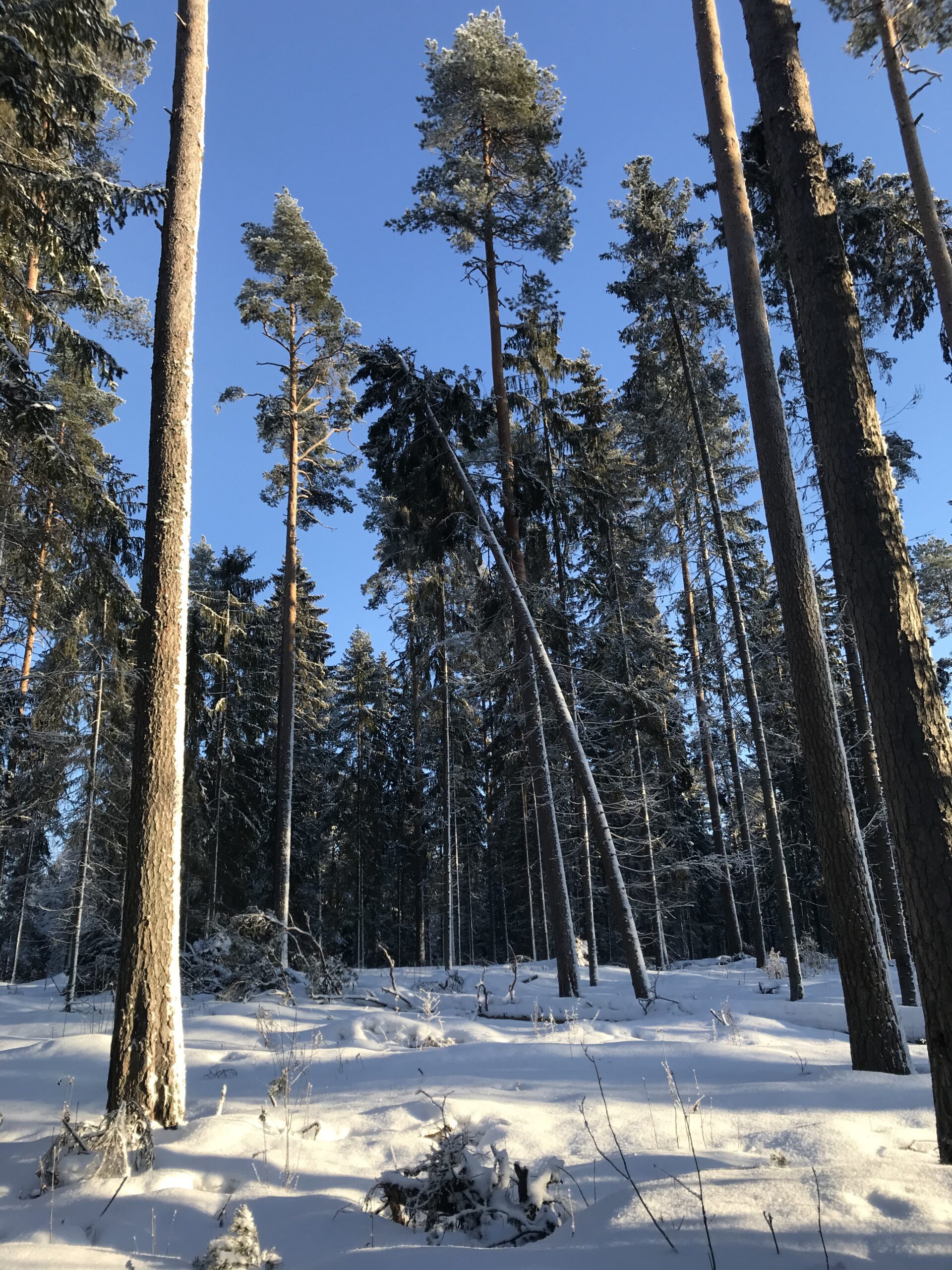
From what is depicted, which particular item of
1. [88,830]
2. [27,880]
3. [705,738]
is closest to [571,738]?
[705,738]

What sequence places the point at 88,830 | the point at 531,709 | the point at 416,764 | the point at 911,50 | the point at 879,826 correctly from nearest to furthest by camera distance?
1. the point at 911,50
2. the point at 879,826
3. the point at 531,709
4. the point at 88,830
5. the point at 416,764

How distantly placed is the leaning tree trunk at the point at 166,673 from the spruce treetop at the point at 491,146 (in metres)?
6.65

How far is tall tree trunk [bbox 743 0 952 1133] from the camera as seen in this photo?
11.7 feet

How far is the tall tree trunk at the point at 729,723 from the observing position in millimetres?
15609

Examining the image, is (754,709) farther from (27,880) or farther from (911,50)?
(27,880)

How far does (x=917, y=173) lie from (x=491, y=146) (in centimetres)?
813

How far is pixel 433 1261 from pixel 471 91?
16.8 metres

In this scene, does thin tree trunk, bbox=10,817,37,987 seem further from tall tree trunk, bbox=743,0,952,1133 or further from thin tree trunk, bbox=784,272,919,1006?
tall tree trunk, bbox=743,0,952,1133

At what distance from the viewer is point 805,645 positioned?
664 centimetres

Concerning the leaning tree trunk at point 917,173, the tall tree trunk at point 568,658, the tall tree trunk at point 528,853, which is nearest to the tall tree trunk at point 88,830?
the tall tree trunk at point 568,658

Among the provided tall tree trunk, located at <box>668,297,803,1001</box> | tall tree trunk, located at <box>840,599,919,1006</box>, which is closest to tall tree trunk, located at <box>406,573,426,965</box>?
tall tree trunk, located at <box>668,297,803,1001</box>

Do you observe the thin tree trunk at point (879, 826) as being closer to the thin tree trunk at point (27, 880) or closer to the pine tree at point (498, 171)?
the pine tree at point (498, 171)

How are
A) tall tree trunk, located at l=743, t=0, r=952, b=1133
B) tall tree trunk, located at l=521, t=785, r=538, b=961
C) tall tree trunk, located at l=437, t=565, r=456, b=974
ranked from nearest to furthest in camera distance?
tall tree trunk, located at l=743, t=0, r=952, b=1133, tall tree trunk, located at l=437, t=565, r=456, b=974, tall tree trunk, located at l=521, t=785, r=538, b=961

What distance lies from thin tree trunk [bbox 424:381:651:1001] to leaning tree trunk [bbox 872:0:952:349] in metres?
7.22
